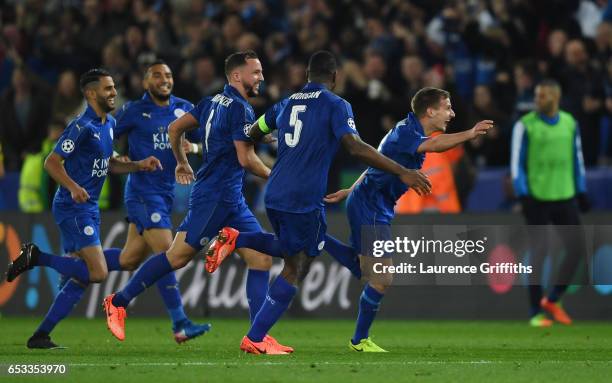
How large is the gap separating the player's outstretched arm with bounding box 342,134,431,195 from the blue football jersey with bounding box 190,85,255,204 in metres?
1.19

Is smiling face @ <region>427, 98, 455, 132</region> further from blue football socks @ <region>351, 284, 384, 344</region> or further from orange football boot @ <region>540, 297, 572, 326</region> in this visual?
orange football boot @ <region>540, 297, 572, 326</region>

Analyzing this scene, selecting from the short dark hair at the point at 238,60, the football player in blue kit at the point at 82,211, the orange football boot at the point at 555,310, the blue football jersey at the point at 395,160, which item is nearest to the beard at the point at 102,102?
the football player in blue kit at the point at 82,211

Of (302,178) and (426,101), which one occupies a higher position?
(426,101)

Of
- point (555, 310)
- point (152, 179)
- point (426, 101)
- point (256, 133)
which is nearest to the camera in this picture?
point (256, 133)

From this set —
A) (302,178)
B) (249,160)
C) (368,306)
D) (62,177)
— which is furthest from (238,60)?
(368,306)

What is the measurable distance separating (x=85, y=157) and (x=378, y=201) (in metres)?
2.48

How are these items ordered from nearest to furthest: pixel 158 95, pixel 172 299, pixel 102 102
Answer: pixel 102 102, pixel 172 299, pixel 158 95

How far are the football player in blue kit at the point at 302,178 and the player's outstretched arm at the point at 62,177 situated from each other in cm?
174

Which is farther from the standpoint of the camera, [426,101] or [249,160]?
[426,101]

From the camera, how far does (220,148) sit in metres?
Answer: 11.2

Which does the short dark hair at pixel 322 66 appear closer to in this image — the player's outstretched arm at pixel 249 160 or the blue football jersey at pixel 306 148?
the blue football jersey at pixel 306 148

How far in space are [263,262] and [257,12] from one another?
983 cm

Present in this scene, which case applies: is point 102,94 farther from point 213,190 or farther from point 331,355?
point 331,355

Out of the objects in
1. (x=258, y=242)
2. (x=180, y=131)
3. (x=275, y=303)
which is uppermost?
(x=180, y=131)
